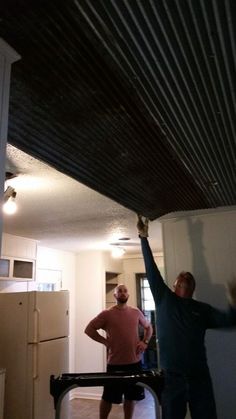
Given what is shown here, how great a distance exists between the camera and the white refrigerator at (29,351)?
3.33m

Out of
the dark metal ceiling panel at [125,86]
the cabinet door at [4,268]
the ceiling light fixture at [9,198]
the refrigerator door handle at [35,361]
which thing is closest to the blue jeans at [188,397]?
the dark metal ceiling panel at [125,86]

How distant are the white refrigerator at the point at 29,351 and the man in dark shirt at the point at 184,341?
1.65m

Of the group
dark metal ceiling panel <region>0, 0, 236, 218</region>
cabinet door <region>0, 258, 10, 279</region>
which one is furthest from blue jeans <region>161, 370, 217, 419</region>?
cabinet door <region>0, 258, 10, 279</region>

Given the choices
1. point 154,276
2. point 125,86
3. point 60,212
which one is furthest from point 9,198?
point 125,86

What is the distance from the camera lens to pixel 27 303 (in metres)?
3.58

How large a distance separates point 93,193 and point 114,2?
1.69 meters

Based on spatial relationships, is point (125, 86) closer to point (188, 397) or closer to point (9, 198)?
point (9, 198)

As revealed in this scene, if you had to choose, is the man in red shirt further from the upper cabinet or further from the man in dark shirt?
the man in dark shirt

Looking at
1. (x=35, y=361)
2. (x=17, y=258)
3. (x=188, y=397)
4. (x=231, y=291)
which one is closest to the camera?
(x=188, y=397)

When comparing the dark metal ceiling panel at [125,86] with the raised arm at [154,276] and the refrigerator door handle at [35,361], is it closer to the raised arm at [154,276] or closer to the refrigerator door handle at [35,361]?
the raised arm at [154,276]

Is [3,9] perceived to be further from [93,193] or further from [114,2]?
[93,193]

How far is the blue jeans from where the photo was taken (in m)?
2.07

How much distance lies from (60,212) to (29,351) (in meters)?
1.51

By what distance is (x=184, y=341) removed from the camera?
2.20 metres
